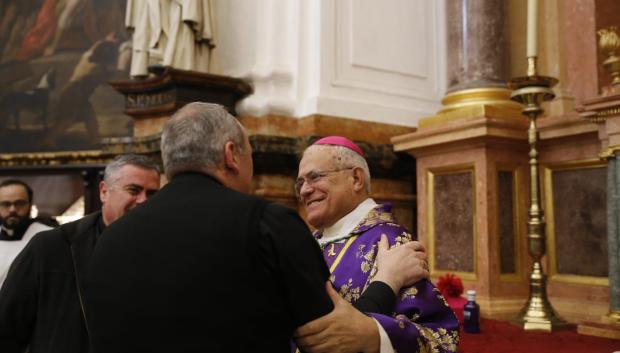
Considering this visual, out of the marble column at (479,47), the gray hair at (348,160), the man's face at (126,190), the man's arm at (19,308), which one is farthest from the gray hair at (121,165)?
the marble column at (479,47)

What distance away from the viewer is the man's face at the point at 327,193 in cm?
264

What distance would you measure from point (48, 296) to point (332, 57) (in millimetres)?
3422

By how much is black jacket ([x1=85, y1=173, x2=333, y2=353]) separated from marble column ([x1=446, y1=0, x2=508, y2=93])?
3.83 meters

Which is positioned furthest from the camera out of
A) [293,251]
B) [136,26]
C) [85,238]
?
[136,26]

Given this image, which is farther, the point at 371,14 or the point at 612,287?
the point at 371,14

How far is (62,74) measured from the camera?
8.31m

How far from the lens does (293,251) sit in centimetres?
153

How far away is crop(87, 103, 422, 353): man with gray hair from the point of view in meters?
1.50

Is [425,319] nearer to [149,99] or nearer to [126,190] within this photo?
[126,190]

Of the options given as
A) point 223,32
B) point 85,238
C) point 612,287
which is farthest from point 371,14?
point 85,238

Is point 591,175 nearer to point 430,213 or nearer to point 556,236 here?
point 556,236

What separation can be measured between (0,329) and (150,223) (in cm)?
122

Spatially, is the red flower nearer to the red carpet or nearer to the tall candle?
the red carpet

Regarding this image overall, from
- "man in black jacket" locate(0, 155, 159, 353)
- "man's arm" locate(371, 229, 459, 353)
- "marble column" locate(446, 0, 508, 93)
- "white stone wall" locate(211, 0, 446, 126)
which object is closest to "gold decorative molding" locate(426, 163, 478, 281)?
"marble column" locate(446, 0, 508, 93)
